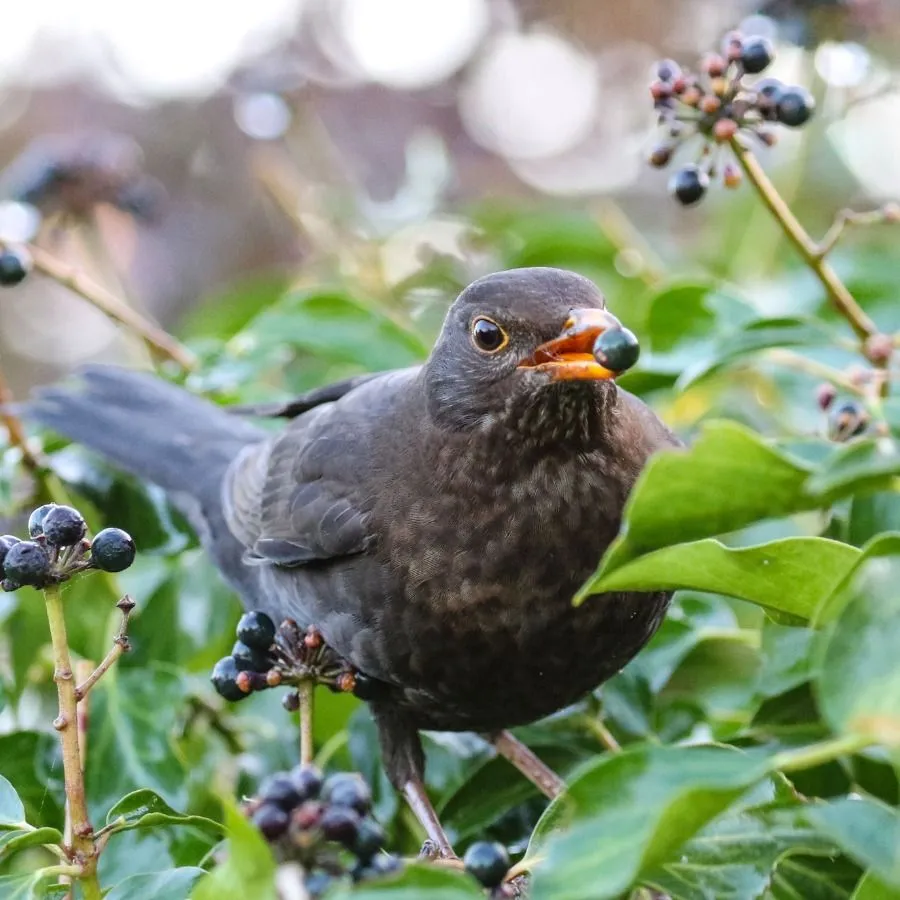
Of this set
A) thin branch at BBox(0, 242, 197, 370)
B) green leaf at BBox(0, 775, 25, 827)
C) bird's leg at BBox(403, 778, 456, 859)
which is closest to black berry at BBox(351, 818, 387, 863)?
green leaf at BBox(0, 775, 25, 827)

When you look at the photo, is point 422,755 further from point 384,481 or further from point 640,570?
point 640,570

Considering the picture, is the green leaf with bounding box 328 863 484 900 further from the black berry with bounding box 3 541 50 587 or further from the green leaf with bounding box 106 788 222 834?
the black berry with bounding box 3 541 50 587

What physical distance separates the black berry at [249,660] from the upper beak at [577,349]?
70cm

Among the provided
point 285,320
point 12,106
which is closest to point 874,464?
point 285,320

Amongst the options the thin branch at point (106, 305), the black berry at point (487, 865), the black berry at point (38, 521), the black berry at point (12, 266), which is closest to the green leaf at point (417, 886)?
the black berry at point (487, 865)

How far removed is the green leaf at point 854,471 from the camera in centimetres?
137

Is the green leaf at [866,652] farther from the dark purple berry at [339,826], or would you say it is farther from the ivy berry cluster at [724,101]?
the ivy berry cluster at [724,101]

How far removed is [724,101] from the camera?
2.36 m

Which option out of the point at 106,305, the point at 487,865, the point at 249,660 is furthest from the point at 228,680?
the point at 106,305

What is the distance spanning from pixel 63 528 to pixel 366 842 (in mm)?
705

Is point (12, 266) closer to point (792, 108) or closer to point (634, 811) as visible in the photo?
point (792, 108)

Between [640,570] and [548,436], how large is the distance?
2.91ft

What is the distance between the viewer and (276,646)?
2.14 meters

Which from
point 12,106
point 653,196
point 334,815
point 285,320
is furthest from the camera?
point 12,106
